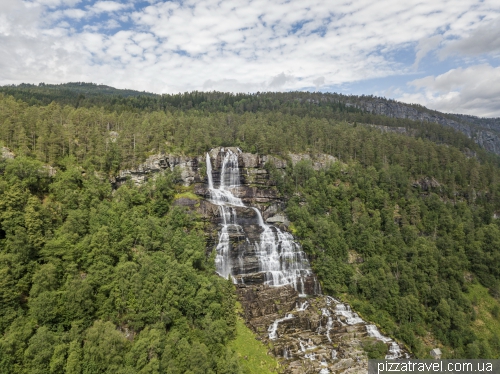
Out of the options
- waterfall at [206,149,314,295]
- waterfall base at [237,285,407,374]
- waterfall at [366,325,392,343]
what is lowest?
waterfall at [366,325,392,343]

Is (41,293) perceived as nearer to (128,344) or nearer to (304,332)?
(128,344)

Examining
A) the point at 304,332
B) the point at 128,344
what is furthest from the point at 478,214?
the point at 128,344

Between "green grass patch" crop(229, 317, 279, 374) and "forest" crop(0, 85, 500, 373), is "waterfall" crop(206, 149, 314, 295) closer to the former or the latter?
"forest" crop(0, 85, 500, 373)

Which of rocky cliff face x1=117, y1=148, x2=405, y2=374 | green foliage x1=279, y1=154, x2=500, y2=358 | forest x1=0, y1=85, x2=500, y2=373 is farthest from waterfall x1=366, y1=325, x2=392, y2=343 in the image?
forest x1=0, y1=85, x2=500, y2=373

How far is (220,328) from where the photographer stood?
38562 millimetres

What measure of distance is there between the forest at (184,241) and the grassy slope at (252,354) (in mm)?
2428

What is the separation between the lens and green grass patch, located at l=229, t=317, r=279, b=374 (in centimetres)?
3756

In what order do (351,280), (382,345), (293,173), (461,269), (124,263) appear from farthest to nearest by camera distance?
(293,173) < (461,269) < (351,280) < (382,345) < (124,263)

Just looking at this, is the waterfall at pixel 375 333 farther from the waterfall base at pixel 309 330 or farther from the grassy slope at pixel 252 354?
the grassy slope at pixel 252 354

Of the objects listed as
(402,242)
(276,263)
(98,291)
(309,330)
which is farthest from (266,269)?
(402,242)

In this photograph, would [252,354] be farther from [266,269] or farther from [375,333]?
[375,333]

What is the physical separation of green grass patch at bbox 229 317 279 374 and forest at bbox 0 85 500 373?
241 cm

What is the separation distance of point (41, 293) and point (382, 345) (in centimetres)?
4998

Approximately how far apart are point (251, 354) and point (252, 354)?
0.15 m
